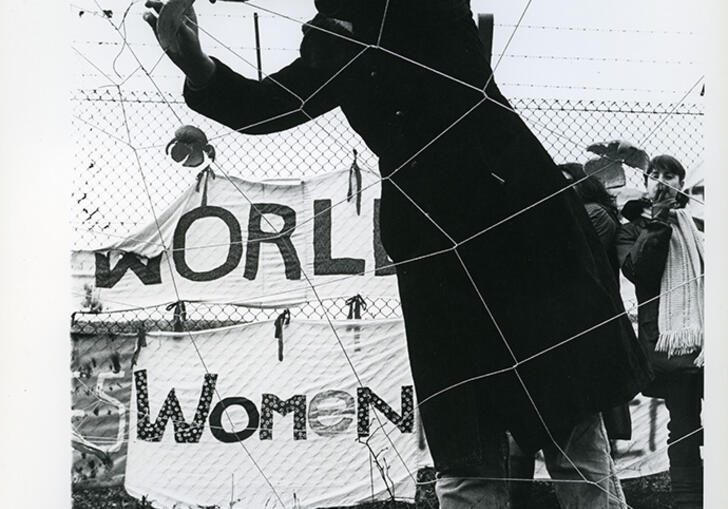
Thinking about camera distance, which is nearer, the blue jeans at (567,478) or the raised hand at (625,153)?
the blue jeans at (567,478)

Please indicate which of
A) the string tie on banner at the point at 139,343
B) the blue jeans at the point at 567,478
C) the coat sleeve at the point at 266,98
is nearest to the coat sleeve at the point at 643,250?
the blue jeans at the point at 567,478

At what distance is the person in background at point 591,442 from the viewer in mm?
1690

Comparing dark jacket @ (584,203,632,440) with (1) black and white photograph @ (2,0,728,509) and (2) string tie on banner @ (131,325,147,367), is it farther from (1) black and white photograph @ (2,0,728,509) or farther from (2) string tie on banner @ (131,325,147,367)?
(2) string tie on banner @ (131,325,147,367)

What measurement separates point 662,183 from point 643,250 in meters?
0.13

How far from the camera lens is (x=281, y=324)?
1.73m

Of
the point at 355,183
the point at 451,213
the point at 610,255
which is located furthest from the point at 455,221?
the point at 610,255

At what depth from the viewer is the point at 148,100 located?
5.64ft

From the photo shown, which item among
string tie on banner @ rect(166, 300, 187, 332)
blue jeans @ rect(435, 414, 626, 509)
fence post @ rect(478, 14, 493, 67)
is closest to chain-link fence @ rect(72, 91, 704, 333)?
string tie on banner @ rect(166, 300, 187, 332)

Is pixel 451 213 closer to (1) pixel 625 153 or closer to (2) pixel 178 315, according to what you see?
(1) pixel 625 153

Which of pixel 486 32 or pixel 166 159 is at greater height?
pixel 486 32

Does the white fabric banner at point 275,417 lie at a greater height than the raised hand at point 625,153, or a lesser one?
lesser

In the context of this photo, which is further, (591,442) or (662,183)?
(662,183)

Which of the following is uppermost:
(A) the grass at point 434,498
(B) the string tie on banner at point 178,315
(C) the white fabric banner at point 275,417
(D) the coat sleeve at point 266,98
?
(D) the coat sleeve at point 266,98

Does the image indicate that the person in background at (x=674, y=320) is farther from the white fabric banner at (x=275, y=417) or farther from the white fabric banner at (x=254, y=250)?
the white fabric banner at (x=254, y=250)
